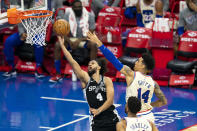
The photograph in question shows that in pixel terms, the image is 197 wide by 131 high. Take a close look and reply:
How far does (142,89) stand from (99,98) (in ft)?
2.02

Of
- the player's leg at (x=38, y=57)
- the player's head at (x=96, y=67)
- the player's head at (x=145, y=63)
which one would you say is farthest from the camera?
the player's leg at (x=38, y=57)

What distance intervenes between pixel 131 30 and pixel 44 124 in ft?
13.4

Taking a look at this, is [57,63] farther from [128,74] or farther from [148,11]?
[128,74]

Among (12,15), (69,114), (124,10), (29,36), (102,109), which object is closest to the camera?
(102,109)

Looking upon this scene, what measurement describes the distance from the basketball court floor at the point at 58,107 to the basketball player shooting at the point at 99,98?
252 centimetres

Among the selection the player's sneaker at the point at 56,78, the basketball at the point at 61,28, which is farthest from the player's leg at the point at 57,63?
the basketball at the point at 61,28

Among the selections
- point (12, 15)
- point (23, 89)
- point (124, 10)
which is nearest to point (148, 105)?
point (12, 15)

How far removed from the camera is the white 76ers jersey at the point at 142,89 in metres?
6.79

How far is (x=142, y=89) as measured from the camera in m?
6.80

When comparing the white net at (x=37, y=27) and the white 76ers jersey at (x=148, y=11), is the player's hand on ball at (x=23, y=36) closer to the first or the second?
the white net at (x=37, y=27)

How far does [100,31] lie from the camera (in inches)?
506

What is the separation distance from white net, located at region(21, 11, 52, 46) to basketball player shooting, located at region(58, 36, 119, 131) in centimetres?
192

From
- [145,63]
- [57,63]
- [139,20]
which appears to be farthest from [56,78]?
[145,63]

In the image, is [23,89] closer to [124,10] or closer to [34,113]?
[34,113]
